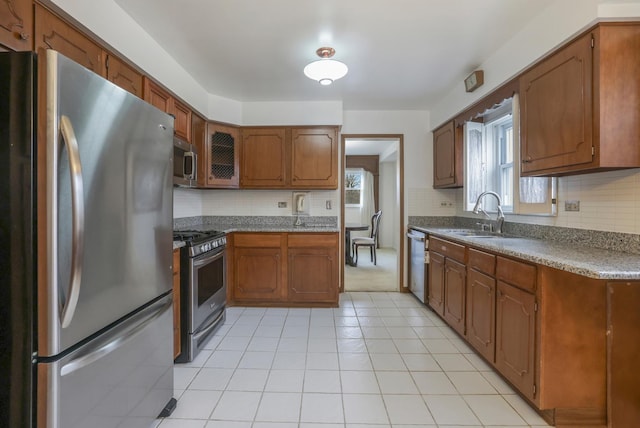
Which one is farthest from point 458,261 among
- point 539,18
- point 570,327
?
point 539,18

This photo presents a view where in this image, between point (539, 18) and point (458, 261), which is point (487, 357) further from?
point (539, 18)

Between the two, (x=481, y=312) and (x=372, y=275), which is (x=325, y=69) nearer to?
(x=481, y=312)

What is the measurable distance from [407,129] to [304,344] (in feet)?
9.73

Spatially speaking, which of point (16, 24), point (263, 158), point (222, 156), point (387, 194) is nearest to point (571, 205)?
point (263, 158)

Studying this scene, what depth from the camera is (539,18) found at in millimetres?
2023

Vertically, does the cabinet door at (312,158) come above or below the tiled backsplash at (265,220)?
above

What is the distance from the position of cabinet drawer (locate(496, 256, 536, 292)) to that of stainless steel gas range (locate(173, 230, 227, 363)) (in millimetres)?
2109

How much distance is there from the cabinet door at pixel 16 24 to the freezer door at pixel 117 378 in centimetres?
123

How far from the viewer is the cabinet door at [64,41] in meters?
1.42

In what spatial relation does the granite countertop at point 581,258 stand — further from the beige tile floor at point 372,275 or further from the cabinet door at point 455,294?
the beige tile floor at point 372,275

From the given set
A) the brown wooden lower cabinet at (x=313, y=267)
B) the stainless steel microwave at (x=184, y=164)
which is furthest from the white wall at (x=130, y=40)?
the brown wooden lower cabinet at (x=313, y=267)

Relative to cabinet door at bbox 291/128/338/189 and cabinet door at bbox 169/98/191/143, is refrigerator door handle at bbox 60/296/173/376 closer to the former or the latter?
cabinet door at bbox 169/98/191/143

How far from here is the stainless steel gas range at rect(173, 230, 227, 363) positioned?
7.55 feet

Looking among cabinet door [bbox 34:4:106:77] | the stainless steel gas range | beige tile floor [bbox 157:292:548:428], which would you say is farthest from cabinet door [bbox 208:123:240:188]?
cabinet door [bbox 34:4:106:77]
